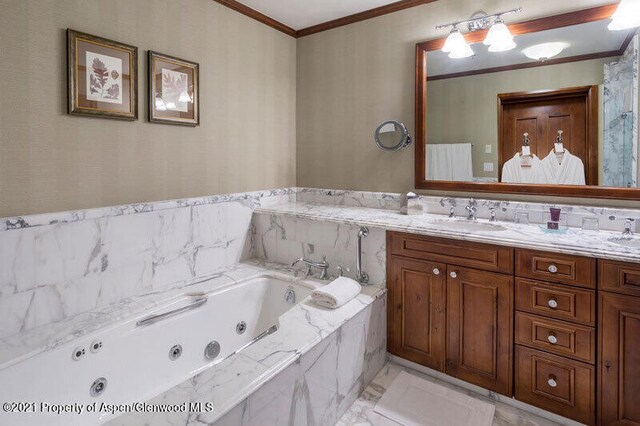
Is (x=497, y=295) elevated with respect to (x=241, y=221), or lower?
lower

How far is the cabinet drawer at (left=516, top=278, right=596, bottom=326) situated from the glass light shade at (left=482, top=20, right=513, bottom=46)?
4.89ft

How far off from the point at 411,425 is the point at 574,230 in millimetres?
1409

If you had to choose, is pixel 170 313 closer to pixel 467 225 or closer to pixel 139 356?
pixel 139 356

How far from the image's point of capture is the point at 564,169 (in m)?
2.26

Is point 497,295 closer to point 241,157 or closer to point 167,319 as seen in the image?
point 167,319

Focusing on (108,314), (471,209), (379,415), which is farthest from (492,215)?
(108,314)

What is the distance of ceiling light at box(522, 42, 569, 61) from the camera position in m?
2.25

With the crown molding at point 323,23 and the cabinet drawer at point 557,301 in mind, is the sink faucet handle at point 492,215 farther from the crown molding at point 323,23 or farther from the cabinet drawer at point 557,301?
the crown molding at point 323,23

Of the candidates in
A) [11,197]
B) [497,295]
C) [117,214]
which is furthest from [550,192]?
[11,197]

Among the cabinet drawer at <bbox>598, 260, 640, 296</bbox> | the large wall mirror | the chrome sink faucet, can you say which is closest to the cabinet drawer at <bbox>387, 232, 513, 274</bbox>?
the cabinet drawer at <bbox>598, 260, 640, 296</bbox>

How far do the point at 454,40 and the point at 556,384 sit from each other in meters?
2.11

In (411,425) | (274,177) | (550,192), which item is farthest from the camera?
(274,177)

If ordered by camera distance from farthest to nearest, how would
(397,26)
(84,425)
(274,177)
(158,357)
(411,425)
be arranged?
(274,177) → (397,26) → (158,357) → (411,425) → (84,425)

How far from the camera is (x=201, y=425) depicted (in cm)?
116
